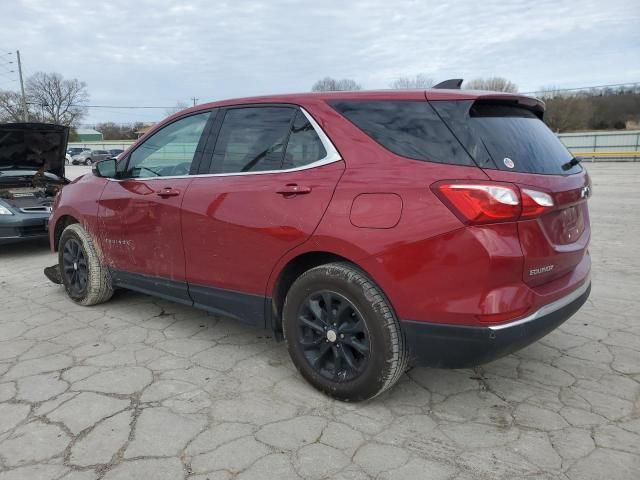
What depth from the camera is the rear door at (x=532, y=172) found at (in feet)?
7.80

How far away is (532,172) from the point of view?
2475 millimetres

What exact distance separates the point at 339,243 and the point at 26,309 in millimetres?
3422

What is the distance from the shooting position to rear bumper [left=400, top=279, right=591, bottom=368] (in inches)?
91.7

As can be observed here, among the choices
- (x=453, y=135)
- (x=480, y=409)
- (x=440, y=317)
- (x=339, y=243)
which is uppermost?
(x=453, y=135)

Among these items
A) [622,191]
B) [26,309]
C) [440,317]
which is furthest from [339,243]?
[622,191]

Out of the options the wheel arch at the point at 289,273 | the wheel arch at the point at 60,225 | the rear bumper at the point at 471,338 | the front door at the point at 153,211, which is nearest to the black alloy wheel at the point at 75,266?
the wheel arch at the point at 60,225

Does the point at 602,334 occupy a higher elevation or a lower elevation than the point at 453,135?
lower

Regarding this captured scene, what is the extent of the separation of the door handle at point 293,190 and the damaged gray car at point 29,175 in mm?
5298

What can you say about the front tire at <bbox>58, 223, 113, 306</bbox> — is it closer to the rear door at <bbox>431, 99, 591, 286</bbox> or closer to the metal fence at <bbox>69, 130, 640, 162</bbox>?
the rear door at <bbox>431, 99, 591, 286</bbox>

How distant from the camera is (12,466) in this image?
2295 mm

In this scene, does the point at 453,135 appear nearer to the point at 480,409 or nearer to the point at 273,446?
the point at 480,409

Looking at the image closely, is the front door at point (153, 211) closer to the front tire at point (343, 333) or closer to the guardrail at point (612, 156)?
the front tire at point (343, 333)

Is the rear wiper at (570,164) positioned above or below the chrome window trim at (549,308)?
above

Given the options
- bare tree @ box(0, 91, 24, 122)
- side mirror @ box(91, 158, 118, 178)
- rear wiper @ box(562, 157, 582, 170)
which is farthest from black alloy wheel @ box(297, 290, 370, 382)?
bare tree @ box(0, 91, 24, 122)
